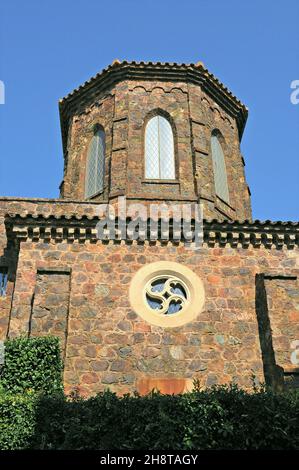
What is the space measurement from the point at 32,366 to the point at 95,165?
8.51 meters

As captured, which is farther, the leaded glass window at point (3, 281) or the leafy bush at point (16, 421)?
the leaded glass window at point (3, 281)

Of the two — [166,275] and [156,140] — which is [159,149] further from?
[166,275]

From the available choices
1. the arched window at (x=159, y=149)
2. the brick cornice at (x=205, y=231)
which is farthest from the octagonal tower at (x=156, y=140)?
the brick cornice at (x=205, y=231)

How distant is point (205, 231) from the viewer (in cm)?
1401

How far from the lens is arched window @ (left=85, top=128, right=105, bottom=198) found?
17406mm

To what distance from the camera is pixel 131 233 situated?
45.6 feet

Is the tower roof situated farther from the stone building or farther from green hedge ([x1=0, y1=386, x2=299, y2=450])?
green hedge ([x1=0, y1=386, x2=299, y2=450])

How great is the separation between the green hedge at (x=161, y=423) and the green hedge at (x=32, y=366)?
185 centimetres

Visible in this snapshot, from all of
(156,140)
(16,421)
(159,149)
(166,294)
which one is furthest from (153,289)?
(156,140)

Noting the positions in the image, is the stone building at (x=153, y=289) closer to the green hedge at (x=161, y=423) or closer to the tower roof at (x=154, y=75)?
the green hedge at (x=161, y=423)

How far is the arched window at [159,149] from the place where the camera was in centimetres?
1711

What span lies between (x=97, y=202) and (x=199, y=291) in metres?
4.53
